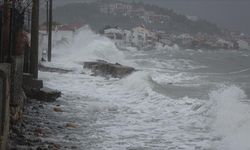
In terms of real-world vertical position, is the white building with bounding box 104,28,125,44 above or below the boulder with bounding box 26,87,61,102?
below

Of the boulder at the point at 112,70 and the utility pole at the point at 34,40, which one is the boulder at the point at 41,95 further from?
the boulder at the point at 112,70

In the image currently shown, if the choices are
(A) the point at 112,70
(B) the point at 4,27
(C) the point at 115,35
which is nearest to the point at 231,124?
(B) the point at 4,27

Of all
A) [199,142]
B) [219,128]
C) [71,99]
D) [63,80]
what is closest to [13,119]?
[199,142]

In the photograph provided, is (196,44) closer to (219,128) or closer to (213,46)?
(213,46)

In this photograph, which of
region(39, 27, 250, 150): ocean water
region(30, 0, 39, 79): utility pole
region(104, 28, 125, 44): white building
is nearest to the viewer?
region(39, 27, 250, 150): ocean water

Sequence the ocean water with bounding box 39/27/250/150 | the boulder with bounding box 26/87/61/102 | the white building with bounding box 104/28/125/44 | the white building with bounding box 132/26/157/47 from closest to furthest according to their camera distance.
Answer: the ocean water with bounding box 39/27/250/150 < the boulder with bounding box 26/87/61/102 < the white building with bounding box 104/28/125/44 < the white building with bounding box 132/26/157/47

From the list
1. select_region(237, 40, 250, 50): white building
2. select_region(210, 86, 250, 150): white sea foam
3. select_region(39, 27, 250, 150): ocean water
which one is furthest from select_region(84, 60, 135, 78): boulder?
select_region(237, 40, 250, 50): white building

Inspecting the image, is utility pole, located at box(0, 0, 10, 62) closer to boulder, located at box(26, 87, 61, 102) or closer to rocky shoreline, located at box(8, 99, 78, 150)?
rocky shoreline, located at box(8, 99, 78, 150)

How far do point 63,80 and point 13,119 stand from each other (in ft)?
41.2

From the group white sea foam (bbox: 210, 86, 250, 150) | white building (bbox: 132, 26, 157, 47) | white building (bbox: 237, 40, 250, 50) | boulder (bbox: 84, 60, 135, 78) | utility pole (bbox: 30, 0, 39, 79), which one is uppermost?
utility pole (bbox: 30, 0, 39, 79)

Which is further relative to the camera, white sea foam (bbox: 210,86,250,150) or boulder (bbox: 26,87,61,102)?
boulder (bbox: 26,87,61,102)

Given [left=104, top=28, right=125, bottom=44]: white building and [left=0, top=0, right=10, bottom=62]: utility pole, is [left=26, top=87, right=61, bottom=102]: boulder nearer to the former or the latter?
[left=0, top=0, right=10, bottom=62]: utility pole

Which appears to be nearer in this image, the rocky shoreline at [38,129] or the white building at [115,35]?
the rocky shoreline at [38,129]

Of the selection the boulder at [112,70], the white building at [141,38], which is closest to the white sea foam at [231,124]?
the boulder at [112,70]
